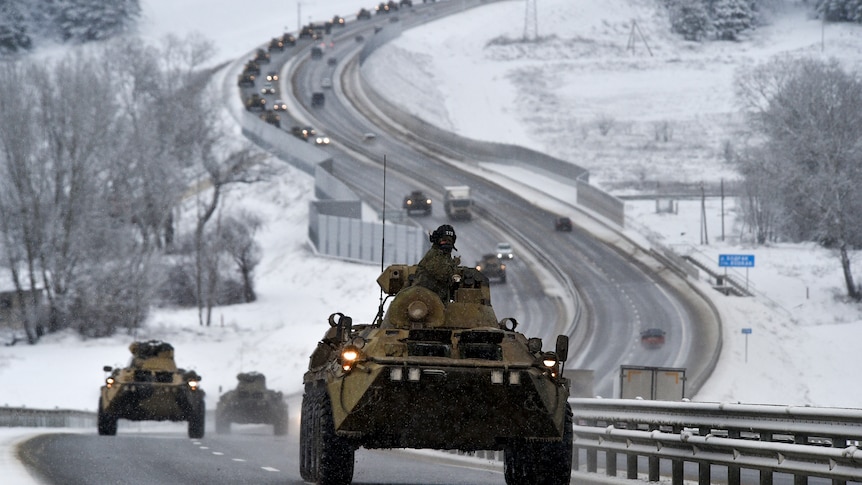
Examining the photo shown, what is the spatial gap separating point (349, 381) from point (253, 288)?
62.9 m

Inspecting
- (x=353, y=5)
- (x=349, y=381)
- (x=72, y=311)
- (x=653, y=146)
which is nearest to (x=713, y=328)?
(x=72, y=311)

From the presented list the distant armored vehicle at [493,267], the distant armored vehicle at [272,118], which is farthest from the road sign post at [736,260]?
the distant armored vehicle at [272,118]

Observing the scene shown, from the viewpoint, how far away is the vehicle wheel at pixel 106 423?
29.6 meters

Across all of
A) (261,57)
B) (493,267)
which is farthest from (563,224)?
(261,57)

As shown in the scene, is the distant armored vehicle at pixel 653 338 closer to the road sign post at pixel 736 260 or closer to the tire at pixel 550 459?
the road sign post at pixel 736 260

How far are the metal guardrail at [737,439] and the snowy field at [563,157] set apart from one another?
8.04 meters

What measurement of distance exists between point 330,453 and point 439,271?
2.41m

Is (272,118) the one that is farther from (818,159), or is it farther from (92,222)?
(818,159)

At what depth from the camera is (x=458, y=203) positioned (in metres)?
82.7

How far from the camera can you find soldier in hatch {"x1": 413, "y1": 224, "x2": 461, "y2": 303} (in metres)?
15.0

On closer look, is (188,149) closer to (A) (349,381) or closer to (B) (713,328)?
(B) (713,328)

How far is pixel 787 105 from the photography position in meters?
82.1

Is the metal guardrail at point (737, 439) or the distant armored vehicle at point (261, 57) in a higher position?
the distant armored vehicle at point (261, 57)

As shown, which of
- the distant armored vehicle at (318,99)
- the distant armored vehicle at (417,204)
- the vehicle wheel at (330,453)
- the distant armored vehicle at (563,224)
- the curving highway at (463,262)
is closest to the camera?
the vehicle wheel at (330,453)
